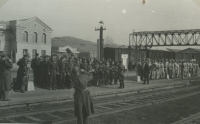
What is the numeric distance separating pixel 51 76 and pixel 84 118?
6.90 metres

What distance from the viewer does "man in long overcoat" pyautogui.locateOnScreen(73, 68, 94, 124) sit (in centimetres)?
615

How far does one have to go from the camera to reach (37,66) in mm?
13461

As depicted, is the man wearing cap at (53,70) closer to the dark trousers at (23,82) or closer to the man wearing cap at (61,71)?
the man wearing cap at (61,71)

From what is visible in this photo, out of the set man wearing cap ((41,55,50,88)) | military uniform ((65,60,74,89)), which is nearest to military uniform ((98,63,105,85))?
military uniform ((65,60,74,89))

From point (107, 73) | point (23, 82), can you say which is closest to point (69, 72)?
point (23, 82)

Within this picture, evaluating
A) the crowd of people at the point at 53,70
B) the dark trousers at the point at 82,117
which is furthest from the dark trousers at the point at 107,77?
the dark trousers at the point at 82,117

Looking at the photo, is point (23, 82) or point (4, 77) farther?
point (23, 82)

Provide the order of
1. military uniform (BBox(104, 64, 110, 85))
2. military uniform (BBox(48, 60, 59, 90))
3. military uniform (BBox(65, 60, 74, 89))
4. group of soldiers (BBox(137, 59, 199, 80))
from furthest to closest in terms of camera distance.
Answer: group of soldiers (BBox(137, 59, 199, 80)) < military uniform (BBox(104, 64, 110, 85)) < military uniform (BBox(65, 60, 74, 89)) < military uniform (BBox(48, 60, 59, 90))

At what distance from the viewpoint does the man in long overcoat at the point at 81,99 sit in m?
6.15

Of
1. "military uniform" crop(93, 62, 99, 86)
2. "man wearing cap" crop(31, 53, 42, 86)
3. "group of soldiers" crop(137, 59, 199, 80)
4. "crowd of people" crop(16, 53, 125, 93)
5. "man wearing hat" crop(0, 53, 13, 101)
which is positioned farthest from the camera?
"group of soldiers" crop(137, 59, 199, 80)

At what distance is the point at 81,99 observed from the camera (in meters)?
6.19

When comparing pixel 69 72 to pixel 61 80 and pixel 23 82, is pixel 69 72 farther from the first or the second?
pixel 23 82

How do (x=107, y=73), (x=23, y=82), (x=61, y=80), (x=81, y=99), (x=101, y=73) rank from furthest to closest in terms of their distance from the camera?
(x=107, y=73) < (x=101, y=73) < (x=61, y=80) < (x=23, y=82) < (x=81, y=99)

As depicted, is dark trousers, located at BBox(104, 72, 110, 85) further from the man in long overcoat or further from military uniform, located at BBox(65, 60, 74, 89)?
the man in long overcoat
